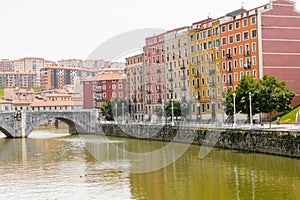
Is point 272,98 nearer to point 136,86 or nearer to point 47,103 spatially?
point 136,86

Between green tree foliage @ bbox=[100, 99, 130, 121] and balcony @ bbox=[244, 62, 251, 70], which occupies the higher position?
balcony @ bbox=[244, 62, 251, 70]

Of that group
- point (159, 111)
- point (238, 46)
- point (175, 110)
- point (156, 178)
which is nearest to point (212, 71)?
point (238, 46)

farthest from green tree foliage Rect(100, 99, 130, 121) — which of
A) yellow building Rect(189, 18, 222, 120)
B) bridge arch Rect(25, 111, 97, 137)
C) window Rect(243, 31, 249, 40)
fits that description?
window Rect(243, 31, 249, 40)

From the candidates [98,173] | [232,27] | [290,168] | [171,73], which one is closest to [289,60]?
[232,27]

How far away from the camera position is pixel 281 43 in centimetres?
6247

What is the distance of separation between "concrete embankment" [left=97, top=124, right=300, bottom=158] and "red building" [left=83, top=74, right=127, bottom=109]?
37626mm

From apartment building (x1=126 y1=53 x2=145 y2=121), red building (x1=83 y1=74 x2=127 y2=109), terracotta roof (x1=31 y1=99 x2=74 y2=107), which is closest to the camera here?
apartment building (x1=126 y1=53 x2=145 y2=121)

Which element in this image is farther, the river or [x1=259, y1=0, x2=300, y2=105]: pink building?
[x1=259, y1=0, x2=300, y2=105]: pink building

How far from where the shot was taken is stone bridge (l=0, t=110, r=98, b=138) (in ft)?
240

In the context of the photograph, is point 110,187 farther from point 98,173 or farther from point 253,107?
point 253,107

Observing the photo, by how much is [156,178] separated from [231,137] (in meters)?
15.2

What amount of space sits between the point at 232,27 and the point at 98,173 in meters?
38.5

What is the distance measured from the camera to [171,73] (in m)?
81.0

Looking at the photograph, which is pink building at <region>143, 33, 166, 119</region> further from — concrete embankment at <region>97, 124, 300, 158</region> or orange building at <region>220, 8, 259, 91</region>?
orange building at <region>220, 8, 259, 91</region>
